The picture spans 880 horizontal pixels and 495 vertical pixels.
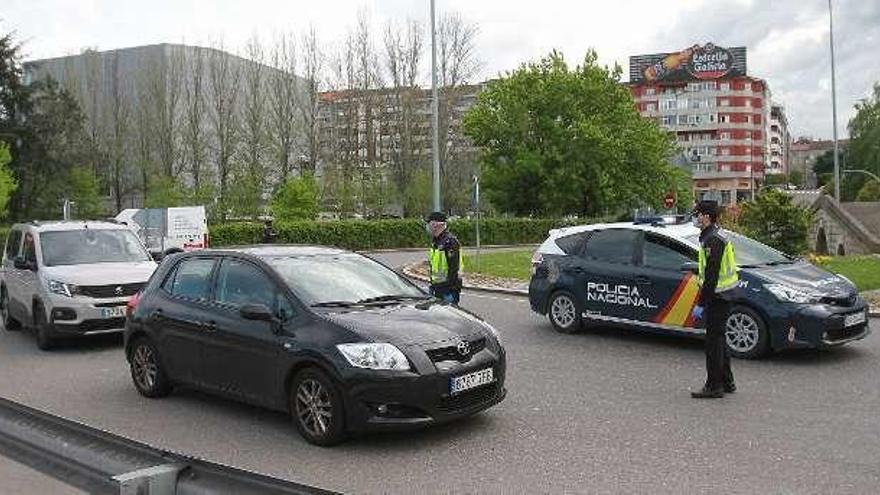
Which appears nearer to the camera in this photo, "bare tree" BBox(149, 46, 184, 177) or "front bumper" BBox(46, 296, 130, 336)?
"front bumper" BBox(46, 296, 130, 336)

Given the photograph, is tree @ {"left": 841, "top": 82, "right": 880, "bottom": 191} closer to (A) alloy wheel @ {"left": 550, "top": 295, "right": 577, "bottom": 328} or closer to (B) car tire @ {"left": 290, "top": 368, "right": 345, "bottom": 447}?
(A) alloy wheel @ {"left": 550, "top": 295, "right": 577, "bottom": 328}

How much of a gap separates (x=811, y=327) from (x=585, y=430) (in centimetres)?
382

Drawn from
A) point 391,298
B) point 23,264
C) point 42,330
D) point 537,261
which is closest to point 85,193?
point 23,264

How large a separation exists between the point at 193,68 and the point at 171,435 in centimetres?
6556

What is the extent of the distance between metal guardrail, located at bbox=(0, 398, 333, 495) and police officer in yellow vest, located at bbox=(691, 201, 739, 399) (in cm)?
498

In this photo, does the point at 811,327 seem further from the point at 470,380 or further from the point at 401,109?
the point at 401,109

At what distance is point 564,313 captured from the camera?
12.1 meters

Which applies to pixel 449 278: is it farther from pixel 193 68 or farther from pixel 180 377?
pixel 193 68

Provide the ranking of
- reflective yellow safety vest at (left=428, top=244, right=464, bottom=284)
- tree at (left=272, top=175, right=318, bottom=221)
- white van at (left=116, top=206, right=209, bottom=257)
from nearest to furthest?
reflective yellow safety vest at (left=428, top=244, right=464, bottom=284) → white van at (left=116, top=206, right=209, bottom=257) → tree at (left=272, top=175, right=318, bottom=221)

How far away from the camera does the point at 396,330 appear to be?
6.50m

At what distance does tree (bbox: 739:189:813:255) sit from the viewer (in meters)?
20.7

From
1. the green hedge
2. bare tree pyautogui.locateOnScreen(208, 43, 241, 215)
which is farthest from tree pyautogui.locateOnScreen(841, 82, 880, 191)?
bare tree pyautogui.locateOnScreen(208, 43, 241, 215)

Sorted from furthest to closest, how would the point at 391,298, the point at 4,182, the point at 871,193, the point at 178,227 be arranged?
1. the point at 871,193
2. the point at 4,182
3. the point at 178,227
4. the point at 391,298

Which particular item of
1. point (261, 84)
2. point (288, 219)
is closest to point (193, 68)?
point (261, 84)
